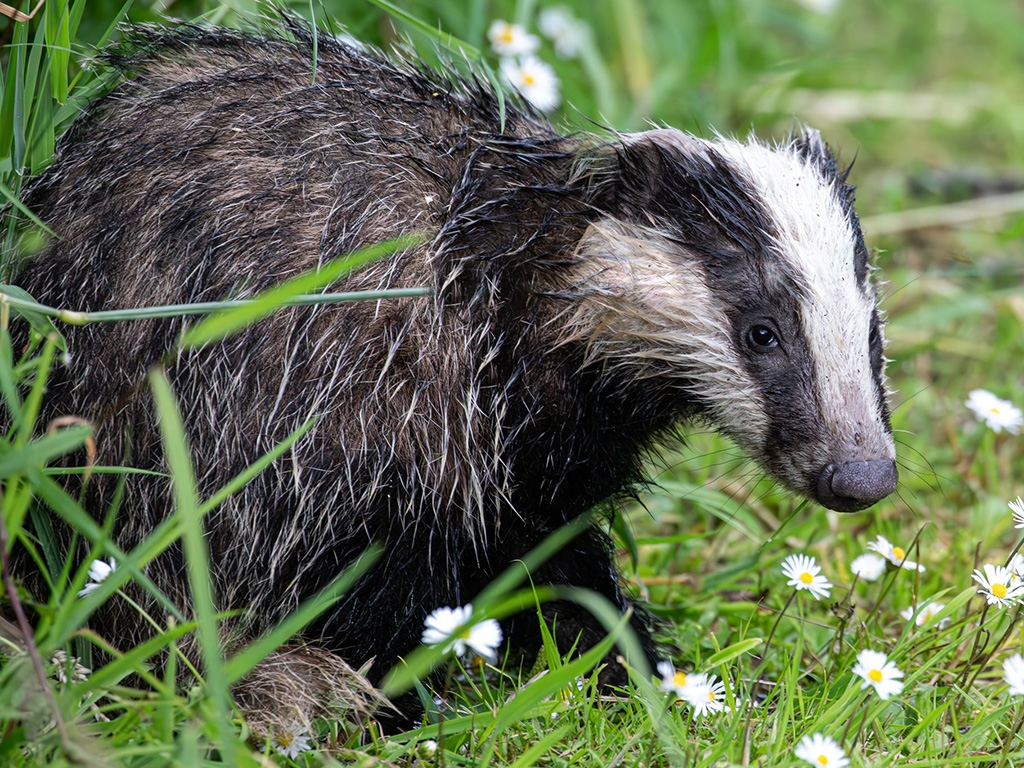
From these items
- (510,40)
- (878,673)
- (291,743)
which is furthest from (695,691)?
(510,40)

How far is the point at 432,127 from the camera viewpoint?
336 centimetres

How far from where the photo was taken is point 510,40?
15.9 feet

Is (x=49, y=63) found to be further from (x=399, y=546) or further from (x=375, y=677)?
(x=375, y=677)

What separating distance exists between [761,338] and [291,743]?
156 cm

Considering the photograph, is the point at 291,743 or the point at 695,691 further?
the point at 291,743

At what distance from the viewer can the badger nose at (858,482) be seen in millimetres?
3002

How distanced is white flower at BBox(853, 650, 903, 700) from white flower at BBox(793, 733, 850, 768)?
171 millimetres

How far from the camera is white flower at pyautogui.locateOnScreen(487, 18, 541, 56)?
15.9ft

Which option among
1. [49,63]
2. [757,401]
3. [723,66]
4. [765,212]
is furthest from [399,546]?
[723,66]

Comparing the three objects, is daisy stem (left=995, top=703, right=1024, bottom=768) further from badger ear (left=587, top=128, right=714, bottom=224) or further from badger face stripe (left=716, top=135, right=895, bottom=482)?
badger ear (left=587, top=128, right=714, bottom=224)

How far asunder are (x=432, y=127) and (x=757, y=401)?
1198 millimetres

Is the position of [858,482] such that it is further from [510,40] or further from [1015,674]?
[510,40]

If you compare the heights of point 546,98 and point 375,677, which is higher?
point 546,98

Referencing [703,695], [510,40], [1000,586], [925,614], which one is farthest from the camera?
[510,40]
